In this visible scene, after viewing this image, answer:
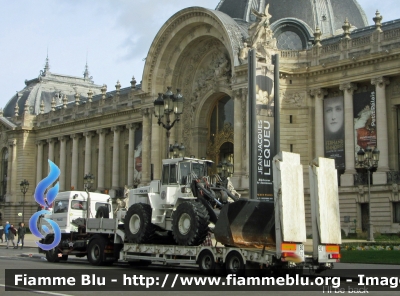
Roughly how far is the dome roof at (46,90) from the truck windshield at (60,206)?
5014cm

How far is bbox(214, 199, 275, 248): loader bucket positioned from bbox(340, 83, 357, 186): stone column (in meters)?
22.4

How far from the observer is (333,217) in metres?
19.0

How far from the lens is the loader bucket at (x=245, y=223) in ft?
65.4

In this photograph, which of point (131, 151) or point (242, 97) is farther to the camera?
point (131, 151)

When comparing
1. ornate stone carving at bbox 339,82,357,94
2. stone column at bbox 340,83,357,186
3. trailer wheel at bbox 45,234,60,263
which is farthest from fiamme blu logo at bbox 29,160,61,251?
ornate stone carving at bbox 339,82,357,94

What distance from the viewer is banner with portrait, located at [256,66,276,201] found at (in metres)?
32.5

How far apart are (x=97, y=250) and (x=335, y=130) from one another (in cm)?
2257

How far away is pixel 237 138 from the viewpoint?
146ft

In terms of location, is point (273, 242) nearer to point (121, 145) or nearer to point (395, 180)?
point (395, 180)

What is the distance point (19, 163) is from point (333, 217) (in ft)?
201

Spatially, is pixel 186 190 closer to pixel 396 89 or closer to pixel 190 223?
pixel 190 223

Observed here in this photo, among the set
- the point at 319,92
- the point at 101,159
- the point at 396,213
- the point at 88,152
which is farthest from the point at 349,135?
the point at 88,152

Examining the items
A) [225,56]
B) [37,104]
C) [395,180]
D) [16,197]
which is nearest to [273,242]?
[395,180]

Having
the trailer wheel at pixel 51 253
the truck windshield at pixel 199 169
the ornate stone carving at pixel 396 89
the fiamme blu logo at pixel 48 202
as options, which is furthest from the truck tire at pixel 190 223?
the ornate stone carving at pixel 396 89
